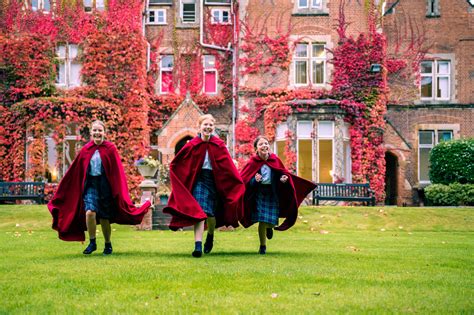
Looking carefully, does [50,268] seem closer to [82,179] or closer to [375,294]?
[82,179]

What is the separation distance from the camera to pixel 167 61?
27.2 meters

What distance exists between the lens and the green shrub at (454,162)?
24.0 metres

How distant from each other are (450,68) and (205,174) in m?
20.9

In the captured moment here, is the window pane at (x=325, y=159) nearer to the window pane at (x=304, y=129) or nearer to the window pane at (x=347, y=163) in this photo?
the window pane at (x=304, y=129)

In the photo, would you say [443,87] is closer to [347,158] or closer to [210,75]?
[347,158]

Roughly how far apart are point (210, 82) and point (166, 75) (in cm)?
184

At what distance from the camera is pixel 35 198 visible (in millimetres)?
22312

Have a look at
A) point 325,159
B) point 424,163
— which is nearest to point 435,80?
point 424,163

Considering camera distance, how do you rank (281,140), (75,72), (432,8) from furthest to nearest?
(432,8) < (75,72) < (281,140)

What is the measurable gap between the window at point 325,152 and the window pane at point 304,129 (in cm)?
37

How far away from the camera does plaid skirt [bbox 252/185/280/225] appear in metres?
9.82

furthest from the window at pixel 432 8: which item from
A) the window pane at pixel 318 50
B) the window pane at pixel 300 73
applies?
the window pane at pixel 300 73

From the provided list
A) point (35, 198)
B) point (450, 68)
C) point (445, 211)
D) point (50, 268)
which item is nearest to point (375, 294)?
point (50, 268)

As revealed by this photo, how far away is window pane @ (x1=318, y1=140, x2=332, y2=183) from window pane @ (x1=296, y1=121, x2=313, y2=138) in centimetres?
56
